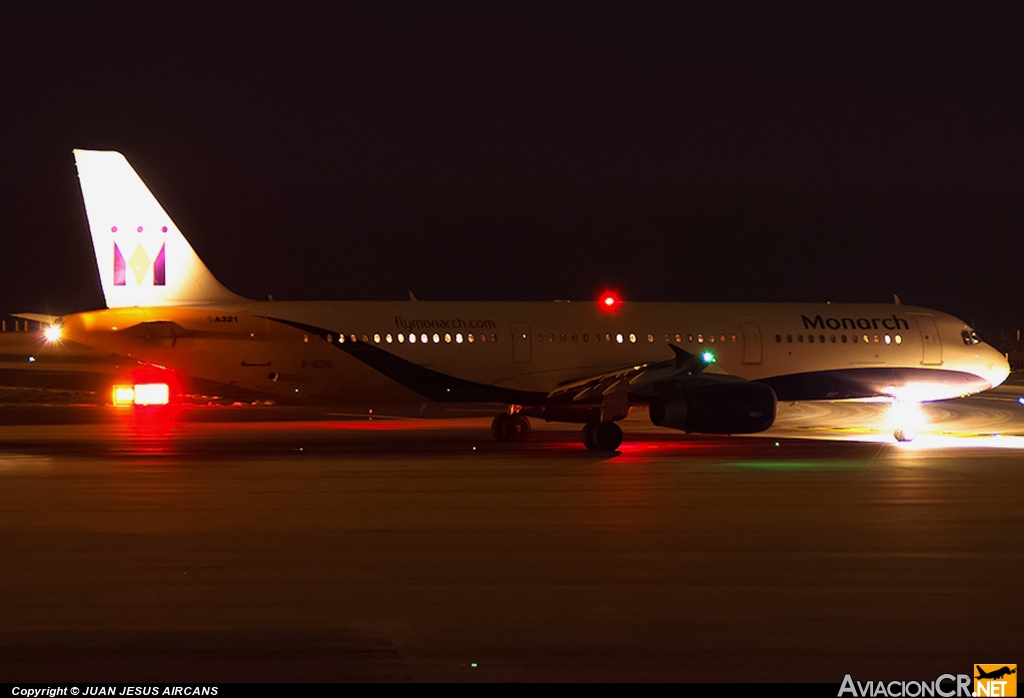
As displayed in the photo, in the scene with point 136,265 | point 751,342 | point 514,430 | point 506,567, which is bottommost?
point 506,567

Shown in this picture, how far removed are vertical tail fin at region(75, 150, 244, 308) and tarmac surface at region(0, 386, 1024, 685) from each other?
5.76m

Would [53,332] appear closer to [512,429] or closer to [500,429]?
[500,429]

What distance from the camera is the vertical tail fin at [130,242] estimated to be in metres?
30.1

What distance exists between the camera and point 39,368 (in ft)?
282

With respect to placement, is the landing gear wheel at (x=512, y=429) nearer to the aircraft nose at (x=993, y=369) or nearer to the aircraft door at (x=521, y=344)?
the aircraft door at (x=521, y=344)

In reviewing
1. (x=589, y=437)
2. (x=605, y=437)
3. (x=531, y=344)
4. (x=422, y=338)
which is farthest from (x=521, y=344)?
(x=605, y=437)

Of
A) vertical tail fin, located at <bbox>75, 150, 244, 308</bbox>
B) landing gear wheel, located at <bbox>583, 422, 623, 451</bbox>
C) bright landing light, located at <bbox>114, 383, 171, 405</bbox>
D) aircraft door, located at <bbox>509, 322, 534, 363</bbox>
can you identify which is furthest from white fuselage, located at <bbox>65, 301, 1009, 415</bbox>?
bright landing light, located at <bbox>114, 383, 171, 405</bbox>

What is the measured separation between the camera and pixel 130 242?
30312mm

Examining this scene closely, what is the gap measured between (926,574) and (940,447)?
1718 cm

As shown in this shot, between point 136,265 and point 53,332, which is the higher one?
point 136,265

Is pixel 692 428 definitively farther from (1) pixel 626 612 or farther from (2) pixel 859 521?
(1) pixel 626 612

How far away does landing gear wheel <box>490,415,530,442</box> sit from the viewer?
31.9 meters

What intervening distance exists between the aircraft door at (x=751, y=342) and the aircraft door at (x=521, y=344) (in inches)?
233

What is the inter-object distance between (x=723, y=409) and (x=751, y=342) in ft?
25.3
